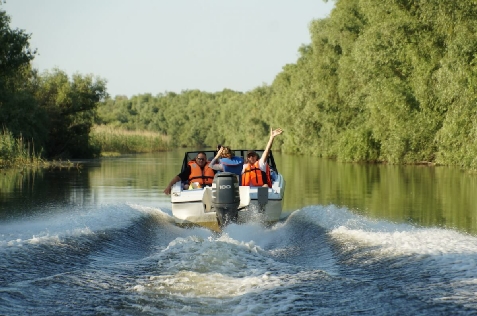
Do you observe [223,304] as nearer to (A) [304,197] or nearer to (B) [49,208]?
(B) [49,208]

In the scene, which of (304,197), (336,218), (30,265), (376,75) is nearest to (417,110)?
(376,75)

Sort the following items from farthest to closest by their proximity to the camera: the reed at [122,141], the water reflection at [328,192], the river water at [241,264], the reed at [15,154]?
1. the reed at [122,141]
2. the reed at [15,154]
3. the water reflection at [328,192]
4. the river water at [241,264]

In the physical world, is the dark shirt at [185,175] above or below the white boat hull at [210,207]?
above

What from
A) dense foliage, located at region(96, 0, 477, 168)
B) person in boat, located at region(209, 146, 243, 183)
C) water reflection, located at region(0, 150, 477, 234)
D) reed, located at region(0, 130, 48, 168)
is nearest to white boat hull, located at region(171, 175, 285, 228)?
person in boat, located at region(209, 146, 243, 183)

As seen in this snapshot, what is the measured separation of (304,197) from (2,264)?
506 inches

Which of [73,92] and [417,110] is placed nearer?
[417,110]

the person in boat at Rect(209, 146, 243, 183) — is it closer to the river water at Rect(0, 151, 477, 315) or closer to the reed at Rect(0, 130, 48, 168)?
the river water at Rect(0, 151, 477, 315)

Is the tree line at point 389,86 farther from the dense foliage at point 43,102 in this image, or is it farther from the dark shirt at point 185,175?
the dark shirt at point 185,175

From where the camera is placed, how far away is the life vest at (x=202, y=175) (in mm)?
15148

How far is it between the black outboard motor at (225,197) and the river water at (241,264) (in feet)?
0.76

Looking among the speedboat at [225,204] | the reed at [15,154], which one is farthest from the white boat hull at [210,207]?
the reed at [15,154]

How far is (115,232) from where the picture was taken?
12.4 m

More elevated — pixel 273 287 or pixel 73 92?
pixel 73 92

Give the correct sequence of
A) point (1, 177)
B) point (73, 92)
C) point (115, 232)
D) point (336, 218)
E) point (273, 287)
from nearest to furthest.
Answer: point (273, 287), point (115, 232), point (336, 218), point (1, 177), point (73, 92)
